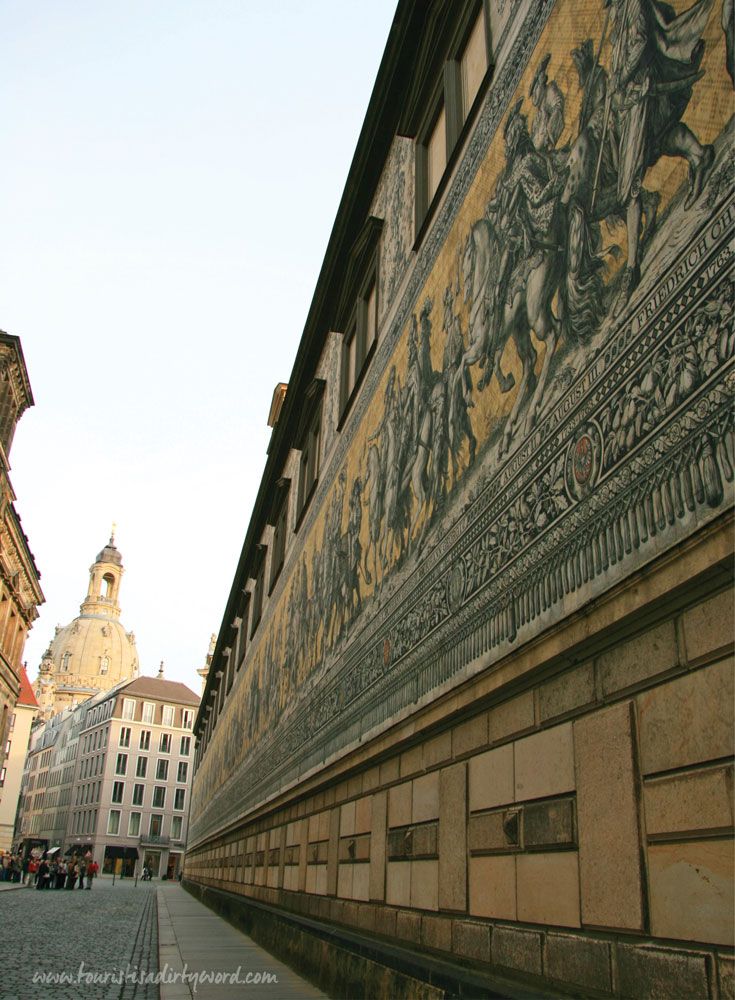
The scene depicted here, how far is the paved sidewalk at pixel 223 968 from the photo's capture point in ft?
20.7

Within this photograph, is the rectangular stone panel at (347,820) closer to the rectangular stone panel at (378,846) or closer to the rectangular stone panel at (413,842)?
the rectangular stone panel at (378,846)

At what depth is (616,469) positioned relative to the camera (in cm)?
307

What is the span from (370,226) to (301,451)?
5062 mm

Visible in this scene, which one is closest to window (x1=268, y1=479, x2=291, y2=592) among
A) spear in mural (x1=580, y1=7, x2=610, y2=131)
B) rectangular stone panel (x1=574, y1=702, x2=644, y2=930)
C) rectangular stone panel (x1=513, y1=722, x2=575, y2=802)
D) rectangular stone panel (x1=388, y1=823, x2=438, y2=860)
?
rectangular stone panel (x1=388, y1=823, x2=438, y2=860)

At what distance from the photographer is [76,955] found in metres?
9.26

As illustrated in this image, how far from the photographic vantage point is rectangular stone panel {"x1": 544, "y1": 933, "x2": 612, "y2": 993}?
284cm

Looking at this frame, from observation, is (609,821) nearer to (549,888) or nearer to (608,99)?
(549,888)

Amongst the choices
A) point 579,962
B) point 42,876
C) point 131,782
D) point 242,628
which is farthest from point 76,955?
point 131,782

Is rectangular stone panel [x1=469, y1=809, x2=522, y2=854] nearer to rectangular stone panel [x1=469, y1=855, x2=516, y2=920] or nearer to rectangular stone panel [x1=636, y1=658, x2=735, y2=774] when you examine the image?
rectangular stone panel [x1=469, y1=855, x2=516, y2=920]

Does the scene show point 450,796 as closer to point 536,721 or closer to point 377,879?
point 536,721

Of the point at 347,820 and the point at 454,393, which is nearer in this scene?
the point at 454,393

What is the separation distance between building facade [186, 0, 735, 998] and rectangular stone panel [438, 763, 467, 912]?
3 centimetres

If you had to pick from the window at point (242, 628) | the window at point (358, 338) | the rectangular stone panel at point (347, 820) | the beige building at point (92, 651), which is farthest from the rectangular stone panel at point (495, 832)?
the beige building at point (92, 651)

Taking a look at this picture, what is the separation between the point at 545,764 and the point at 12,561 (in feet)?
119
